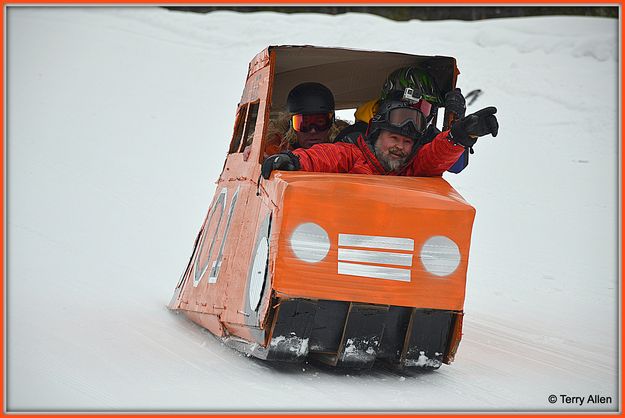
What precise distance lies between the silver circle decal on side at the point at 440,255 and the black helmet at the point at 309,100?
1992 mm

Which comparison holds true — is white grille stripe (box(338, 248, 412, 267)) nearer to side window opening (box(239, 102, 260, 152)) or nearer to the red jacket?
the red jacket

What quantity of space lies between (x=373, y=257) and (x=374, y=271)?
Result: 0.26 ft

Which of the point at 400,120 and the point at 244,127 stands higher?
the point at 400,120

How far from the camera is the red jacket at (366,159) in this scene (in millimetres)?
5340

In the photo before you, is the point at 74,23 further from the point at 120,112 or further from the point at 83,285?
the point at 83,285

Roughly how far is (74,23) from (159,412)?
19.1 meters

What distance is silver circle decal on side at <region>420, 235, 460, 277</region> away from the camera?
4.77 meters

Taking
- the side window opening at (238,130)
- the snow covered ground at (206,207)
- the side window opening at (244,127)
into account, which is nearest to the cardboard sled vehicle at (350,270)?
the snow covered ground at (206,207)

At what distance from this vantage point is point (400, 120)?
5590mm

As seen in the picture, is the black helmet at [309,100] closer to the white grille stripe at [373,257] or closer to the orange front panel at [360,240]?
the orange front panel at [360,240]

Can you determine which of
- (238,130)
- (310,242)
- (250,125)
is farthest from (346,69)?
(310,242)

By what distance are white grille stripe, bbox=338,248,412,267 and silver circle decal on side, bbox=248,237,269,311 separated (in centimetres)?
51

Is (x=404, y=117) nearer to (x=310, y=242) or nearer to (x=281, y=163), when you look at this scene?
(x=281, y=163)

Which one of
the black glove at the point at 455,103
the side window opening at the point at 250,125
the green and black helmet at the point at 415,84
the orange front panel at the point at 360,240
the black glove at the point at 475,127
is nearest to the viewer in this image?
the orange front panel at the point at 360,240
